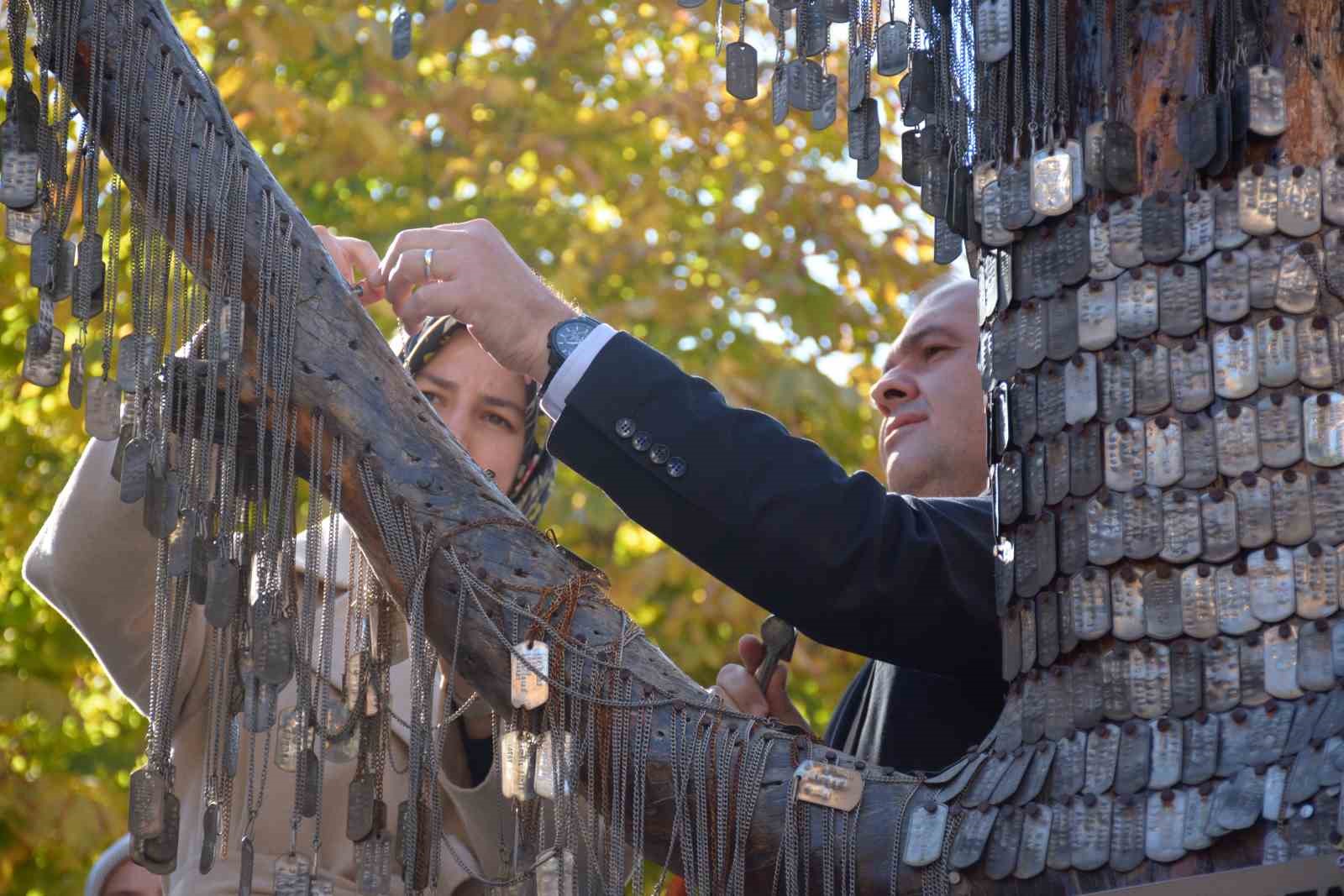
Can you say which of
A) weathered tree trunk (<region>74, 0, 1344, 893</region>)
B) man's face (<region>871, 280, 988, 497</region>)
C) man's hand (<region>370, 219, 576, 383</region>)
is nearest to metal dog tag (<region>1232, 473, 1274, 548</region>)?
weathered tree trunk (<region>74, 0, 1344, 893</region>)

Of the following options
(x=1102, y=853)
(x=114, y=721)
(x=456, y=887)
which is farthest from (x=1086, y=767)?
(x=114, y=721)

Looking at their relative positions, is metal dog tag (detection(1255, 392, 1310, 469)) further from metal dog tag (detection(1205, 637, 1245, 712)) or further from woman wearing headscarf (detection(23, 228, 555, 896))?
woman wearing headscarf (detection(23, 228, 555, 896))

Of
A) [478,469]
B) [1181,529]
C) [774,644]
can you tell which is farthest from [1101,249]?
[774,644]

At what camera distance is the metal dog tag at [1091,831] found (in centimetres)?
208

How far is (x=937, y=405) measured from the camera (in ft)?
11.6

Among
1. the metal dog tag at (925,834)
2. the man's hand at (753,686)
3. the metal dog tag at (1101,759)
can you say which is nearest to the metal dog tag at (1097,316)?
the metal dog tag at (1101,759)

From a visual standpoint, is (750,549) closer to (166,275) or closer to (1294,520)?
(1294,520)

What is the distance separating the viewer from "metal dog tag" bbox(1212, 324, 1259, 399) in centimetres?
217

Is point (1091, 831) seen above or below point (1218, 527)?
below

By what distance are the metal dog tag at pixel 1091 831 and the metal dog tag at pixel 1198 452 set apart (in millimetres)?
368

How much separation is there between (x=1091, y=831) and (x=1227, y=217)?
72 centimetres

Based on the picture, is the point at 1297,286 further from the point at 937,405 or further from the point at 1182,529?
the point at 937,405

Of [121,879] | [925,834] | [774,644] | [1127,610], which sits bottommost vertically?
[121,879]

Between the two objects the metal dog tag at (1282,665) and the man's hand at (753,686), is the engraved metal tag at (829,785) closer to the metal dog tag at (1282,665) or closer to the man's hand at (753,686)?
the metal dog tag at (1282,665)
